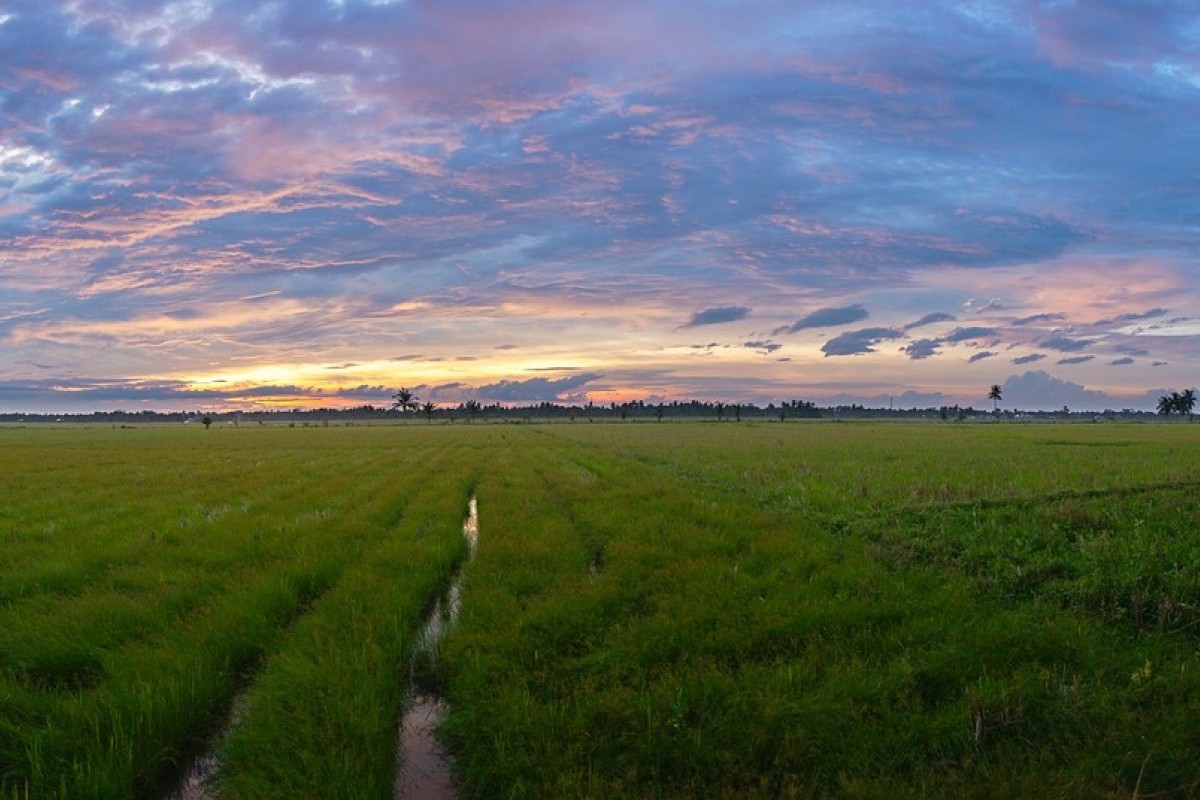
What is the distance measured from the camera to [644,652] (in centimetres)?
700

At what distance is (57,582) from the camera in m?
10.0

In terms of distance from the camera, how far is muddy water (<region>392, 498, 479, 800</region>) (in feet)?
16.6

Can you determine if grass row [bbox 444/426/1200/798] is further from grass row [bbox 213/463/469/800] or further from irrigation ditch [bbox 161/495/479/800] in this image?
grass row [bbox 213/463/469/800]

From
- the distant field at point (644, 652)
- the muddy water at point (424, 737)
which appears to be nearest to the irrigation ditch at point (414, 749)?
the muddy water at point (424, 737)

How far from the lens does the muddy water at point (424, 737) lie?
506 centimetres

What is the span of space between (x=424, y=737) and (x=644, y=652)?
A: 2.30m

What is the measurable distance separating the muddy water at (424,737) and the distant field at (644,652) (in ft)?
0.46

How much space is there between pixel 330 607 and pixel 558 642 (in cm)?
321

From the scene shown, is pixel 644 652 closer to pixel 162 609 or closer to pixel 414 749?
pixel 414 749

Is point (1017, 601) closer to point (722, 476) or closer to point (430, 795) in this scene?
point (430, 795)

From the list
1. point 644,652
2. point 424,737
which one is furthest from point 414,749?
point 644,652

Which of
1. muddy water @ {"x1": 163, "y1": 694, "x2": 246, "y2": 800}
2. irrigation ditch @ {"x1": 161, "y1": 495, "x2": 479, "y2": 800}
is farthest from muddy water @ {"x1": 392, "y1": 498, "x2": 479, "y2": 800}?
muddy water @ {"x1": 163, "y1": 694, "x2": 246, "y2": 800}

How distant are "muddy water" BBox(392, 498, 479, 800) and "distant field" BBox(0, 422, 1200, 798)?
5.5 inches

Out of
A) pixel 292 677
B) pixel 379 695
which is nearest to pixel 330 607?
pixel 292 677
